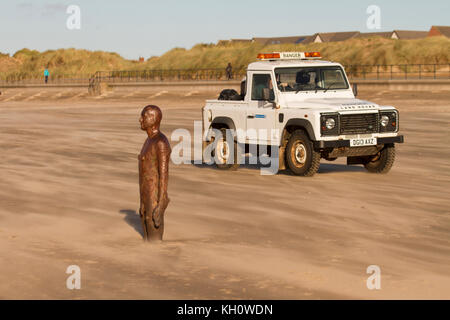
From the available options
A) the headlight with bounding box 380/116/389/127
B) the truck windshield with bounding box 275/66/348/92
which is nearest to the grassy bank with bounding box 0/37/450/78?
the truck windshield with bounding box 275/66/348/92

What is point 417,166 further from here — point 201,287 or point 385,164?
point 201,287

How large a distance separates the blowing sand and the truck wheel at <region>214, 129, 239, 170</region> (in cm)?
28

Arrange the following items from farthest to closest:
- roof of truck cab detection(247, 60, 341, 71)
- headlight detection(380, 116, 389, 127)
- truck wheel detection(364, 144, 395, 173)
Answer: roof of truck cab detection(247, 60, 341, 71) → truck wheel detection(364, 144, 395, 173) → headlight detection(380, 116, 389, 127)

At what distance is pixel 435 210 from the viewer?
448 inches

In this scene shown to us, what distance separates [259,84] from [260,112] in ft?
1.94

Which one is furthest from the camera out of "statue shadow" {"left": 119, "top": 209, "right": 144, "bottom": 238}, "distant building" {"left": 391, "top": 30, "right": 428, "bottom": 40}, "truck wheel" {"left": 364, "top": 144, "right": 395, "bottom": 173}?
"distant building" {"left": 391, "top": 30, "right": 428, "bottom": 40}

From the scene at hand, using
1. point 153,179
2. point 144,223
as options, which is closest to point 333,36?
point 144,223

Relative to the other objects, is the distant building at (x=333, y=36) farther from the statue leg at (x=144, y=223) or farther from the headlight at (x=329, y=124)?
the statue leg at (x=144, y=223)

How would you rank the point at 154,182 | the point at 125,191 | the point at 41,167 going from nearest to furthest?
the point at 154,182
the point at 125,191
the point at 41,167

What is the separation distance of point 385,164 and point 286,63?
2.67 m

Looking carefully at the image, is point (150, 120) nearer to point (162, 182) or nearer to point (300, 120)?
point (162, 182)

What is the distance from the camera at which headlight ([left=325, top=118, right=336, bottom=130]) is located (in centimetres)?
1433

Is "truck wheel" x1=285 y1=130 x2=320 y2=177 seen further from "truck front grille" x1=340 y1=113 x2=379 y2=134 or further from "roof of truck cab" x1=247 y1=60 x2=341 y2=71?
"roof of truck cab" x1=247 y1=60 x2=341 y2=71
